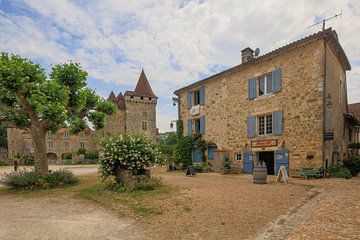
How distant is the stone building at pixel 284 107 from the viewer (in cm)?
1106

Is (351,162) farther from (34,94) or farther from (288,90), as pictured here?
(34,94)

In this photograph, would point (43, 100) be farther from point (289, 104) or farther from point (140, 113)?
point (140, 113)

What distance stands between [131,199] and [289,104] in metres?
9.51

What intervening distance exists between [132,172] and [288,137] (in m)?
8.29

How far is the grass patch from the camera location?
5535 mm

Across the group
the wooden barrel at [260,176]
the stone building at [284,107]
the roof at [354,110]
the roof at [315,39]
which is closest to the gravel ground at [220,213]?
the wooden barrel at [260,176]

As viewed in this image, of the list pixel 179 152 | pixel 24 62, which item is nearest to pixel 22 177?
pixel 24 62

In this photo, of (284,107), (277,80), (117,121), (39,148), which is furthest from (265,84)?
(117,121)

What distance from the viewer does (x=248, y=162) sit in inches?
551

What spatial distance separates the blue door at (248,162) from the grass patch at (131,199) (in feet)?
23.7

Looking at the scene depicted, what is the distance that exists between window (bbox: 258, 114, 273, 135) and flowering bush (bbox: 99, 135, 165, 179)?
740 centimetres

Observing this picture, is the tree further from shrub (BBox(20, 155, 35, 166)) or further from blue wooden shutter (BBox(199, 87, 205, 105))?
shrub (BBox(20, 155, 35, 166))

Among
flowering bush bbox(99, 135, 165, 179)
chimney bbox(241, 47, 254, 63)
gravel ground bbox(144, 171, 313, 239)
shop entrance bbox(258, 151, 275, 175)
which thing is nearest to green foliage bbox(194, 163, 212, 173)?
shop entrance bbox(258, 151, 275, 175)

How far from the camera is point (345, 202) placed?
19.4 ft
